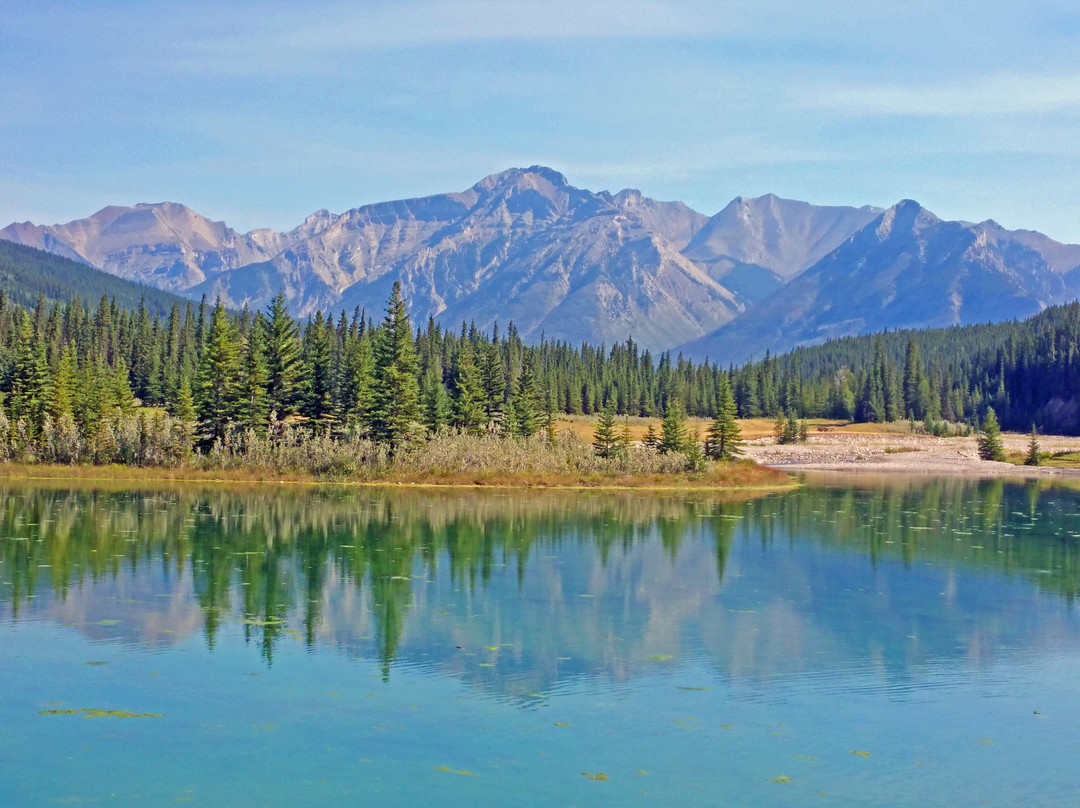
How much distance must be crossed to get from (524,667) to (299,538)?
23317 mm

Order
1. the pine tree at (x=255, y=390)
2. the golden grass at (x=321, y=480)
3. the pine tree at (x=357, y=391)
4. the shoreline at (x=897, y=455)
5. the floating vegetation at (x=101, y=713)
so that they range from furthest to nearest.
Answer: the shoreline at (x=897, y=455) < the pine tree at (x=357, y=391) < the pine tree at (x=255, y=390) < the golden grass at (x=321, y=480) < the floating vegetation at (x=101, y=713)

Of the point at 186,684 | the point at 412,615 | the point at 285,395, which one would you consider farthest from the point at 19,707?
the point at 285,395

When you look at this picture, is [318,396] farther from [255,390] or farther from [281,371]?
[255,390]

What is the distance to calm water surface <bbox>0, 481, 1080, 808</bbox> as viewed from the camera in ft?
62.8

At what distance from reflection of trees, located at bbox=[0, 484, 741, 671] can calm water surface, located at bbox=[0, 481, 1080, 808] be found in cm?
25

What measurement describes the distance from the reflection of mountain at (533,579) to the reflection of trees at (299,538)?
17 cm

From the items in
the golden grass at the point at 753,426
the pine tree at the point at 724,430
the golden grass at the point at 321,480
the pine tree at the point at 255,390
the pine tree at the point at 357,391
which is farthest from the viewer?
the golden grass at the point at 753,426

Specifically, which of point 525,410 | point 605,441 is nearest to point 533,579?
point 605,441

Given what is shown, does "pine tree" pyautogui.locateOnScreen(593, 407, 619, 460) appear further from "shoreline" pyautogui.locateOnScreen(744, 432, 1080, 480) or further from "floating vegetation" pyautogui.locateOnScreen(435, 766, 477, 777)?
"floating vegetation" pyautogui.locateOnScreen(435, 766, 477, 777)

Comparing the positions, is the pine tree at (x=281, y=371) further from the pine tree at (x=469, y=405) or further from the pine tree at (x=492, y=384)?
the pine tree at (x=492, y=384)

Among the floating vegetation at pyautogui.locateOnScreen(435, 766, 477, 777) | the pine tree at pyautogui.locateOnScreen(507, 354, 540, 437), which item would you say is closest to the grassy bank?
the pine tree at pyautogui.locateOnScreen(507, 354, 540, 437)

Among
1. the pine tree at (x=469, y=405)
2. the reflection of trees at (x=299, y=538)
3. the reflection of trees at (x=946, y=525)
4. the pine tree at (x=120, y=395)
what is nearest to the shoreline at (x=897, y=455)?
the reflection of trees at (x=946, y=525)

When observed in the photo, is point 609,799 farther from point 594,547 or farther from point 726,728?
point 594,547

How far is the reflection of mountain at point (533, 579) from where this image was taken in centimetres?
2900
